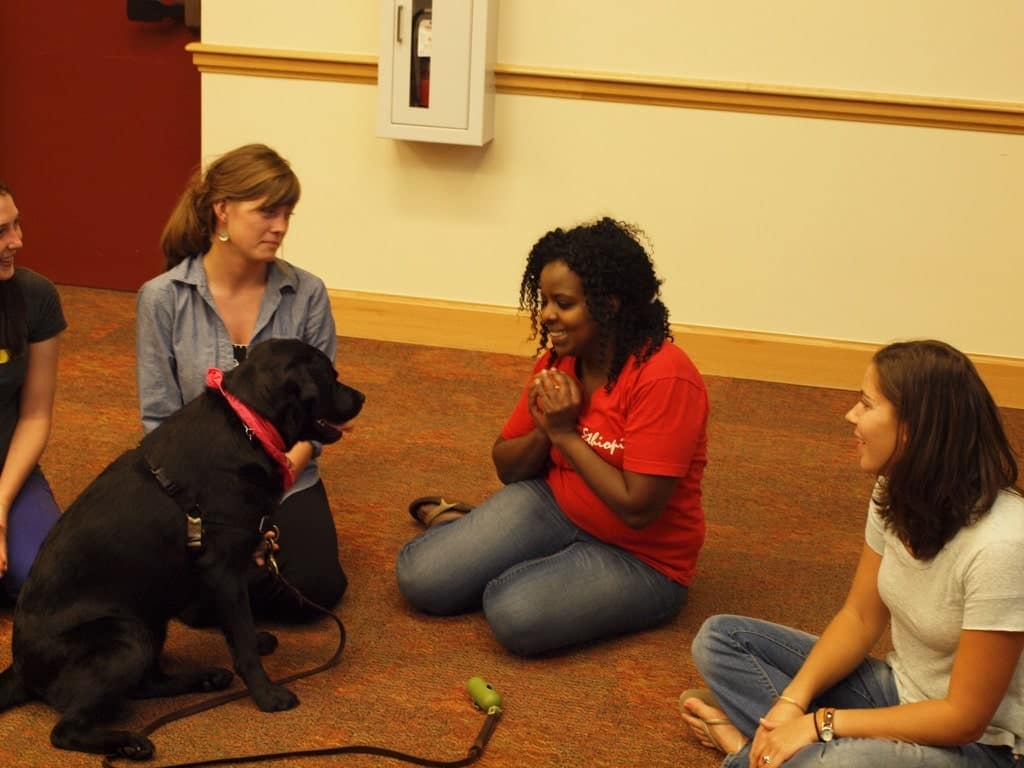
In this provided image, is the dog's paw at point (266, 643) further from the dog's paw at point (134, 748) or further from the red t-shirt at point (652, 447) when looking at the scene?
the red t-shirt at point (652, 447)

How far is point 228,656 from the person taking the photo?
289cm

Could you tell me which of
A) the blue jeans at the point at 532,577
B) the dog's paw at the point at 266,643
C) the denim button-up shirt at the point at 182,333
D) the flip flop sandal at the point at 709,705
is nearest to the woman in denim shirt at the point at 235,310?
the denim button-up shirt at the point at 182,333

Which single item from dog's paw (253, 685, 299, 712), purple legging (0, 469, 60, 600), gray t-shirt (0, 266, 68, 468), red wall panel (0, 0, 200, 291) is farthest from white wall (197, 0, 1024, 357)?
dog's paw (253, 685, 299, 712)

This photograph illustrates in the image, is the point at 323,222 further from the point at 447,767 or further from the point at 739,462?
the point at 447,767

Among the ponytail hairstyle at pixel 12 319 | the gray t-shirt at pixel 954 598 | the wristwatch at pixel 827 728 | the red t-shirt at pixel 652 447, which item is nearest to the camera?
→ the gray t-shirt at pixel 954 598

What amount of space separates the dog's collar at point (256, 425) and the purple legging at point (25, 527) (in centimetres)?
67

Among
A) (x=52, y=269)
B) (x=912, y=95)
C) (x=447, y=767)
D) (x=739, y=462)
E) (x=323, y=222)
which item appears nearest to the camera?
(x=447, y=767)

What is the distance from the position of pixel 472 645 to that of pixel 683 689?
0.50 meters

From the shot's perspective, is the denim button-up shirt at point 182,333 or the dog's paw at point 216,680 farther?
the denim button-up shirt at point 182,333

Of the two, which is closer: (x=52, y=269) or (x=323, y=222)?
(x=323, y=222)

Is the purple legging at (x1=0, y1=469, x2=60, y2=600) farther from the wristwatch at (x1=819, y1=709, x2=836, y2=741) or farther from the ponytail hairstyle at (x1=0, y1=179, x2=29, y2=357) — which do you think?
the wristwatch at (x1=819, y1=709, x2=836, y2=741)

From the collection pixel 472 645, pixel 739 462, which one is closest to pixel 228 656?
pixel 472 645

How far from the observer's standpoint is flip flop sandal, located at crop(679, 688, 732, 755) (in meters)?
2.55

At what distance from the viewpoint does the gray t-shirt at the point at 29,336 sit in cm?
299
